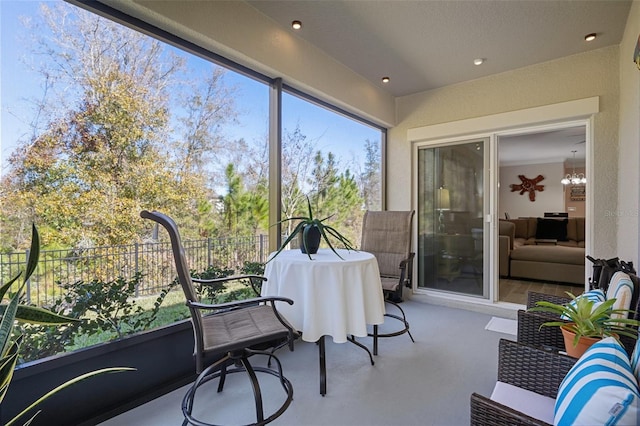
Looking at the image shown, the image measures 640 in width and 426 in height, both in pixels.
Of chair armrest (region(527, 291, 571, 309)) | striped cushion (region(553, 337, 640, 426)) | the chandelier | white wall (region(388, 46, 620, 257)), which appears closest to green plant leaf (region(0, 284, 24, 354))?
striped cushion (region(553, 337, 640, 426))

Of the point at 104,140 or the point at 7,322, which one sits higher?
the point at 104,140

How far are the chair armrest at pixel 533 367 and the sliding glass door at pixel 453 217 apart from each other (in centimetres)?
276

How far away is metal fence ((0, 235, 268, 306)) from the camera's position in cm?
164

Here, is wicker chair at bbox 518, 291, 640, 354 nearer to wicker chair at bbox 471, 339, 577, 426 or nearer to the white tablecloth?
wicker chair at bbox 471, 339, 577, 426

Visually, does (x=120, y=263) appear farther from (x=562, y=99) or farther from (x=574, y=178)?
(x=574, y=178)

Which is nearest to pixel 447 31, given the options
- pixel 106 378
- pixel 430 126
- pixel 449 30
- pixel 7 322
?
pixel 449 30

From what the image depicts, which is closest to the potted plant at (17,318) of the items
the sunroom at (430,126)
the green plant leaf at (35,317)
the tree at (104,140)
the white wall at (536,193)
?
the green plant leaf at (35,317)

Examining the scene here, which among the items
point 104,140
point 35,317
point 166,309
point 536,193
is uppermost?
point 536,193

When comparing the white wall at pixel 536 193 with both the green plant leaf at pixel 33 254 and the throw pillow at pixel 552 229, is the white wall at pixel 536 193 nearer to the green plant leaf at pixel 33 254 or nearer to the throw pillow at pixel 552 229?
the throw pillow at pixel 552 229

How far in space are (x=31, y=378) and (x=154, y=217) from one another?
3.44 feet

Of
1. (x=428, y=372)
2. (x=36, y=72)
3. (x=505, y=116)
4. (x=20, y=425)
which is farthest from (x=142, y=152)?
(x=505, y=116)

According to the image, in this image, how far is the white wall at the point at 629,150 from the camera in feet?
7.25

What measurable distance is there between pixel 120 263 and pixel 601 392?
229cm

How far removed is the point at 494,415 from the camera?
0.99m
